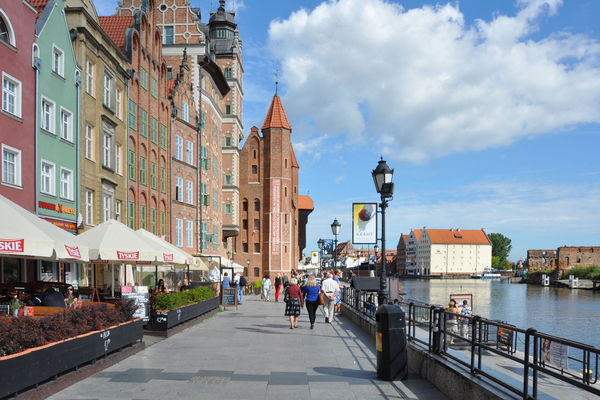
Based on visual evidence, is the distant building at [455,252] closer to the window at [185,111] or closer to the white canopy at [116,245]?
the window at [185,111]

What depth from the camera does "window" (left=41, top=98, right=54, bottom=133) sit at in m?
21.4

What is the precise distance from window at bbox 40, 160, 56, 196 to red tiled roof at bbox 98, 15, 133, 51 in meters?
12.1

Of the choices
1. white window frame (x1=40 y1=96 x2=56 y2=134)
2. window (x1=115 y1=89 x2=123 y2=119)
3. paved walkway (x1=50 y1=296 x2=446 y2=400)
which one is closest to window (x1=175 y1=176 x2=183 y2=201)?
window (x1=115 y1=89 x2=123 y2=119)

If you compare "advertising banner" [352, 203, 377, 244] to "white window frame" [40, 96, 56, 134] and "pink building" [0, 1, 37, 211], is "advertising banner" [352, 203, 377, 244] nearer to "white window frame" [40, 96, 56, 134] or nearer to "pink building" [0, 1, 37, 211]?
"white window frame" [40, 96, 56, 134]

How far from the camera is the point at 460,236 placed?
191 m

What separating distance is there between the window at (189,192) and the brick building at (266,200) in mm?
25367

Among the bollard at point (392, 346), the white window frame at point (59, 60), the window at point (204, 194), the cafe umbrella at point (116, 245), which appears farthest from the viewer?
the window at point (204, 194)

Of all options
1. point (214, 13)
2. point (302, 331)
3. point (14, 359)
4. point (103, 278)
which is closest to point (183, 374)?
point (14, 359)

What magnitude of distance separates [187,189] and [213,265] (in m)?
5.98

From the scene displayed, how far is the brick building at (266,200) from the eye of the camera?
66.6 m

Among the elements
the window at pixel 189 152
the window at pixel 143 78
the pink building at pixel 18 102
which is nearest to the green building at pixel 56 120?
the pink building at pixel 18 102

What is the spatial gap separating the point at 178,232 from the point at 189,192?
355 centimetres

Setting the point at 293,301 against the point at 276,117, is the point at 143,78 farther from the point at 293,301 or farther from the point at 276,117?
the point at 276,117

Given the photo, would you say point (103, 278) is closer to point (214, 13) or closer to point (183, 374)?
point (183, 374)
